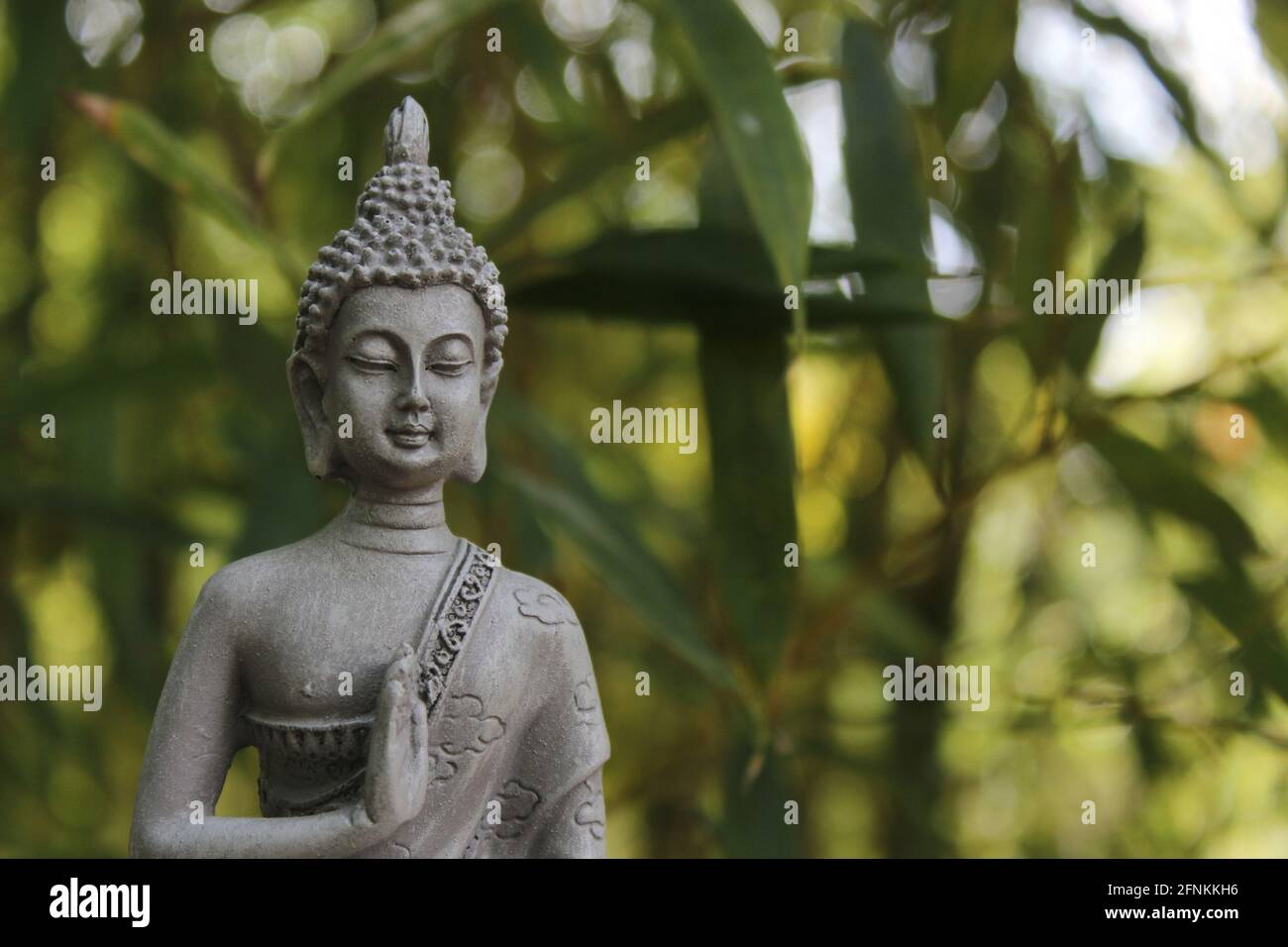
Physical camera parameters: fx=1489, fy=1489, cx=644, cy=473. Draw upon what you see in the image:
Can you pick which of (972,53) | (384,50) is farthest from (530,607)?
(972,53)

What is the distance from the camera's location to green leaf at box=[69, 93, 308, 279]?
7.11ft

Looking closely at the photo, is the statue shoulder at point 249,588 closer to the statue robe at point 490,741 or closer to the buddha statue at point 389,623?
the buddha statue at point 389,623

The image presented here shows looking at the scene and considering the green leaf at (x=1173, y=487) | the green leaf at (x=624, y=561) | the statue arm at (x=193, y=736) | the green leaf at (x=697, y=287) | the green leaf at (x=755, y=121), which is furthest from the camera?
the green leaf at (x=1173, y=487)

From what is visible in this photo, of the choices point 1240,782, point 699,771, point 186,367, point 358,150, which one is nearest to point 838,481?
point 699,771

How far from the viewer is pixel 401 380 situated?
5.23 ft

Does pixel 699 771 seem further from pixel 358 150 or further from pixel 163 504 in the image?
pixel 358 150

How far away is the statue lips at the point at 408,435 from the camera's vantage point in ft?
5.21

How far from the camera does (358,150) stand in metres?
3.49

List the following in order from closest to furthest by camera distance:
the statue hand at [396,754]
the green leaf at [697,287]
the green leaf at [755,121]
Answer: the statue hand at [396,754] → the green leaf at [755,121] → the green leaf at [697,287]

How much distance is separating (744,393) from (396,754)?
1.13 metres

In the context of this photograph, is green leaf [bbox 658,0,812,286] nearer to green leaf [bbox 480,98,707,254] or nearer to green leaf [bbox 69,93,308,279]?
green leaf [bbox 480,98,707,254]

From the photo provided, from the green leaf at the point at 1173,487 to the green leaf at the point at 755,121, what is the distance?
2.89 ft

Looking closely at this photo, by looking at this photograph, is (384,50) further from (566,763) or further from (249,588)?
(566,763)

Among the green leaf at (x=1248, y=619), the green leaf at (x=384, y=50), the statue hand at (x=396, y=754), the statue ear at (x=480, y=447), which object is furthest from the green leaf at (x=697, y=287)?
the statue hand at (x=396, y=754)
